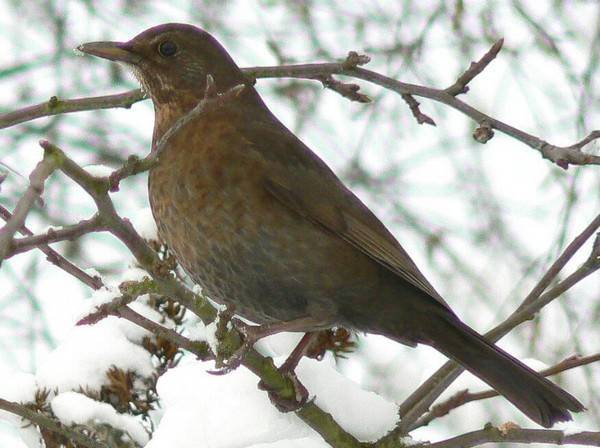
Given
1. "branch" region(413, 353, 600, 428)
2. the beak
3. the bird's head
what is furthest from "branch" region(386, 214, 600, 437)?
the beak

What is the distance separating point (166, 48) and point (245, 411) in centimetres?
180

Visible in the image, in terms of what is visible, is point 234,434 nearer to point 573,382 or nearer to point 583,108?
point 583,108

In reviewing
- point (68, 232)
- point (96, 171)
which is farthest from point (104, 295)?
point (68, 232)

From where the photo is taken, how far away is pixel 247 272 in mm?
3471

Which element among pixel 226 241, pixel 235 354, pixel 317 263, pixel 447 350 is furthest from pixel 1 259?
pixel 447 350

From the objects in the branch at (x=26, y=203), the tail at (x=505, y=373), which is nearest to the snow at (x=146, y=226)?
the tail at (x=505, y=373)

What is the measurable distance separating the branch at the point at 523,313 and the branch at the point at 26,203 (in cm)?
130

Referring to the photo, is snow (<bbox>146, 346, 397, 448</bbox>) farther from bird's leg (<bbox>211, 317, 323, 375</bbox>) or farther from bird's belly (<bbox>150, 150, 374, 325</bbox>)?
bird's belly (<bbox>150, 150, 374, 325</bbox>)

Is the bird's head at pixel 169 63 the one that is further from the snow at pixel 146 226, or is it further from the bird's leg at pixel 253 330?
the bird's leg at pixel 253 330

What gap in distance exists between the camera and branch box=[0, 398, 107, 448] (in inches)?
101

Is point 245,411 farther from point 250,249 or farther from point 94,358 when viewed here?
point 250,249

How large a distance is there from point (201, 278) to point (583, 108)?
262 centimetres

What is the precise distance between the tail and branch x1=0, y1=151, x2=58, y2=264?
190 centimetres

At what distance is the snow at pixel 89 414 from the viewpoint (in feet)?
9.00
